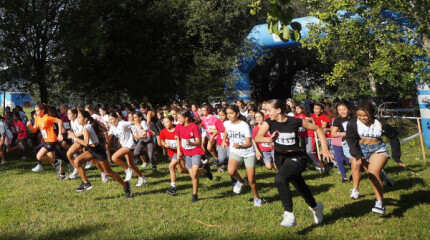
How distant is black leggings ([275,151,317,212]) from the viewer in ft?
16.9

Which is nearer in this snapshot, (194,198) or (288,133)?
(288,133)

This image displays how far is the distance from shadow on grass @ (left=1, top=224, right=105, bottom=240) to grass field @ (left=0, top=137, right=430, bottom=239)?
0.01 meters

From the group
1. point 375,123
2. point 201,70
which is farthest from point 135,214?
point 201,70

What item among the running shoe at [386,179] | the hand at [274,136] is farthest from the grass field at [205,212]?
the hand at [274,136]

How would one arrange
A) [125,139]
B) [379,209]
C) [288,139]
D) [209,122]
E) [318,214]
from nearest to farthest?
[288,139], [318,214], [379,209], [125,139], [209,122]

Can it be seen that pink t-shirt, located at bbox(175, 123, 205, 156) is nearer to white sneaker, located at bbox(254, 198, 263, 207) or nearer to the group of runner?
the group of runner

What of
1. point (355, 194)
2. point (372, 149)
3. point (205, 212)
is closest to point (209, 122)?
point (205, 212)

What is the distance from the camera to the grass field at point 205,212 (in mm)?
5406

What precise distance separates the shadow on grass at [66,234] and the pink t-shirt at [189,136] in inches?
87.3

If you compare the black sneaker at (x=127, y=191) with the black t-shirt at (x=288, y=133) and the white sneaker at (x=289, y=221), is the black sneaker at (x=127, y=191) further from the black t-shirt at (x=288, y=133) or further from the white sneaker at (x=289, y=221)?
the white sneaker at (x=289, y=221)

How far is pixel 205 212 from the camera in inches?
253

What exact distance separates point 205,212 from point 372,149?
3016 mm

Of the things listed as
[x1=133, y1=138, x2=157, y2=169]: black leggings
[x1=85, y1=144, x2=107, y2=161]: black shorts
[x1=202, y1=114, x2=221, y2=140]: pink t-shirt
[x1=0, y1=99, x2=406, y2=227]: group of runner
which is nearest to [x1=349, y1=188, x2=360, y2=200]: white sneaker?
[x1=0, y1=99, x2=406, y2=227]: group of runner

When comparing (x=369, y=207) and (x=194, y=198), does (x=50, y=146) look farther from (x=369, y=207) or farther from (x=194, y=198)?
(x=369, y=207)
